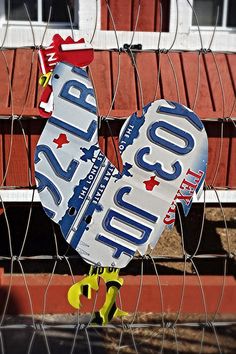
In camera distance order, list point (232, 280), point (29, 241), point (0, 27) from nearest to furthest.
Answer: point (232, 280), point (0, 27), point (29, 241)

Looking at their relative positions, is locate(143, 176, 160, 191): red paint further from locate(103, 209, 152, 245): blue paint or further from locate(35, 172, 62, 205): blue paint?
locate(35, 172, 62, 205): blue paint

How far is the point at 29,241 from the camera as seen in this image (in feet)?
24.7

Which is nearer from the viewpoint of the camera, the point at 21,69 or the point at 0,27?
the point at 21,69

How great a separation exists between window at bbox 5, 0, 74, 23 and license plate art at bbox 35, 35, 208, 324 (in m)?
3.34

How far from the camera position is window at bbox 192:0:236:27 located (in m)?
6.22

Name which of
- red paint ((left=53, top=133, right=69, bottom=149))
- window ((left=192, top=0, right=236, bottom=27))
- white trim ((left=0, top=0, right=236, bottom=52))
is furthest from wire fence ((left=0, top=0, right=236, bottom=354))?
window ((left=192, top=0, right=236, bottom=27))

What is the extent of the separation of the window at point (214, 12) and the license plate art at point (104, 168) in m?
3.73

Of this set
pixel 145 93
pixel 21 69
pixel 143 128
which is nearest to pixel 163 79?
pixel 145 93

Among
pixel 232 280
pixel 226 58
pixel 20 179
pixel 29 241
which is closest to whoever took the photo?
pixel 232 280

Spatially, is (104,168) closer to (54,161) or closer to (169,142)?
(54,161)

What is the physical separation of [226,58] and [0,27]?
2.40 meters

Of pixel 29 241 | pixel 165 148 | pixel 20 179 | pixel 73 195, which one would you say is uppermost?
pixel 165 148

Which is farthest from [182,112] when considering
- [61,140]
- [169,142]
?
[61,140]

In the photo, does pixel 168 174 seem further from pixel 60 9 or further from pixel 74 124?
pixel 60 9
